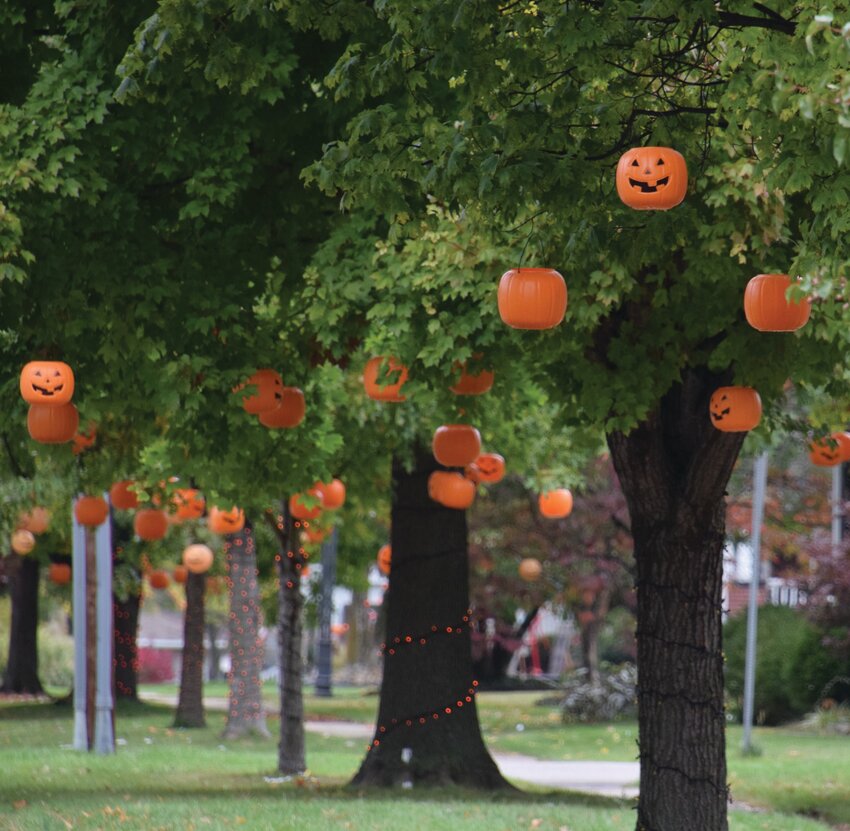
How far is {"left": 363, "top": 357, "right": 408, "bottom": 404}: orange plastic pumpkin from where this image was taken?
11227mm

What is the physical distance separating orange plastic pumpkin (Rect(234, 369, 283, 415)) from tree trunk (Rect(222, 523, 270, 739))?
37.6 ft

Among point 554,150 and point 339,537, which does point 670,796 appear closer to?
point 554,150

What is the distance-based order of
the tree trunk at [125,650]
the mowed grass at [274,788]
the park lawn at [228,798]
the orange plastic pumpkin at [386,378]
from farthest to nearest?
the tree trunk at [125,650] → the mowed grass at [274,788] → the park lawn at [228,798] → the orange plastic pumpkin at [386,378]

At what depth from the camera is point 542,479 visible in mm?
18828

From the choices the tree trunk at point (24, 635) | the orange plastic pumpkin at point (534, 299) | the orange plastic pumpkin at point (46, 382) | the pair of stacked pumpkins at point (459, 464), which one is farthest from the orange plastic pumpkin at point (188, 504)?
the tree trunk at point (24, 635)

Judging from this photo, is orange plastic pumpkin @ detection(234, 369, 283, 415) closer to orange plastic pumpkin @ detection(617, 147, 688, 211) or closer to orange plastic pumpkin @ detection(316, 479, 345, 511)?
orange plastic pumpkin @ detection(617, 147, 688, 211)

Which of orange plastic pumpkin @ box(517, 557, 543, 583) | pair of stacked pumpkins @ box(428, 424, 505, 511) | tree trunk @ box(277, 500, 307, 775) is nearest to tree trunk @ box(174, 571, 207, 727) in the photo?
orange plastic pumpkin @ box(517, 557, 543, 583)

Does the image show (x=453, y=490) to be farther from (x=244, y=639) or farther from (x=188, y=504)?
(x=244, y=639)

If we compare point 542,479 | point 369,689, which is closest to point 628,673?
point 542,479

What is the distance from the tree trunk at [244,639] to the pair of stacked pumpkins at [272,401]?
35.6ft

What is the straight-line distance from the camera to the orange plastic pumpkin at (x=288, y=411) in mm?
11594

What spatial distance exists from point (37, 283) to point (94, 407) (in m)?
1.35

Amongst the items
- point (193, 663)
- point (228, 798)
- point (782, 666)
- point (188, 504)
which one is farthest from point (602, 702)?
point (228, 798)

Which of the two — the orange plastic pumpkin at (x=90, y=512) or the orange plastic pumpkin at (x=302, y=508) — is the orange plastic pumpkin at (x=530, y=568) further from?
the orange plastic pumpkin at (x=90, y=512)
